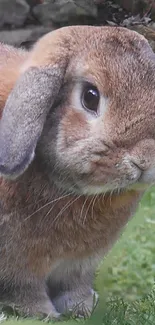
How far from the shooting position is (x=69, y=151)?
10.1ft

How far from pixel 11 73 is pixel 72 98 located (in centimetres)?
36

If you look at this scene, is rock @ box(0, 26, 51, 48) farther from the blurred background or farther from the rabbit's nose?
the rabbit's nose

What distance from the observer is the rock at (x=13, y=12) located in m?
6.91

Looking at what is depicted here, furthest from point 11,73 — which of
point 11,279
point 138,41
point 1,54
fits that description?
point 11,279

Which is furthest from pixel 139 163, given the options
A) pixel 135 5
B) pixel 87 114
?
pixel 135 5

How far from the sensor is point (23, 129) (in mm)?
3062

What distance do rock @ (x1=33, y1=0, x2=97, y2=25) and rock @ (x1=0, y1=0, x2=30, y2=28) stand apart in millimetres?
104

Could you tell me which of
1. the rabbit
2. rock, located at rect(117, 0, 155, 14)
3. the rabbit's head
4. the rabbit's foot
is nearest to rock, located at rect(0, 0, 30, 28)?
rock, located at rect(117, 0, 155, 14)

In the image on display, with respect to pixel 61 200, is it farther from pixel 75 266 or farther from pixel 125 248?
pixel 125 248

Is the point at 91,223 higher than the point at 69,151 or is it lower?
lower

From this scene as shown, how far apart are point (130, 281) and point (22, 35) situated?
11.3 ft

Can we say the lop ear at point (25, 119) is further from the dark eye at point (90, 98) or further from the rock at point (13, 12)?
the rock at point (13, 12)

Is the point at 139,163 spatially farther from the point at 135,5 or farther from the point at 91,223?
the point at 135,5

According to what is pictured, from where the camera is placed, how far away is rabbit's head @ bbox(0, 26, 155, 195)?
299 centimetres
